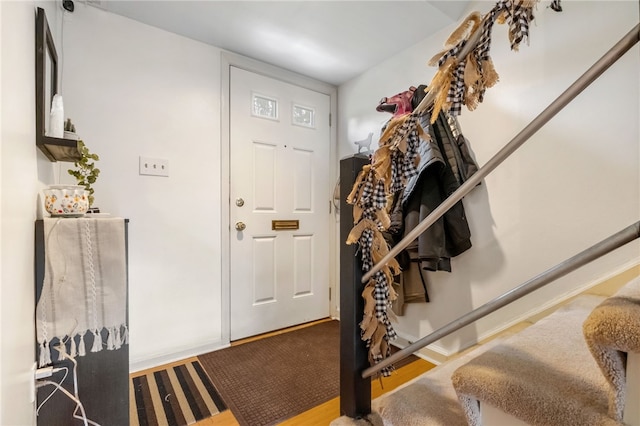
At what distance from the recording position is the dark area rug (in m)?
1.32

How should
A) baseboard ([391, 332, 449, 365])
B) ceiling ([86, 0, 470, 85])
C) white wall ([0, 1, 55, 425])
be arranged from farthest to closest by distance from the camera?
baseboard ([391, 332, 449, 365])
ceiling ([86, 0, 470, 85])
white wall ([0, 1, 55, 425])

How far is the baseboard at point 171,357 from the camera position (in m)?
1.67

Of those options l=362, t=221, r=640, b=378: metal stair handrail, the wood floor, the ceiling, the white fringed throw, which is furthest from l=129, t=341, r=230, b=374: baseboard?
the ceiling

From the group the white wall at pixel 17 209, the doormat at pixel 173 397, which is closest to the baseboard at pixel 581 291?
the doormat at pixel 173 397

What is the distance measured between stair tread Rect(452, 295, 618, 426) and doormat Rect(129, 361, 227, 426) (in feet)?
3.87

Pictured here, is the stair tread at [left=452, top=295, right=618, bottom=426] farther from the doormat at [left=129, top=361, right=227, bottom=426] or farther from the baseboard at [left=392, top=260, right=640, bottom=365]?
the doormat at [left=129, top=361, right=227, bottom=426]

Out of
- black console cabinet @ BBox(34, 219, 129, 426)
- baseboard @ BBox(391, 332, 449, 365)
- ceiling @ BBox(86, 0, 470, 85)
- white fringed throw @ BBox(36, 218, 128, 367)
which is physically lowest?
baseboard @ BBox(391, 332, 449, 365)

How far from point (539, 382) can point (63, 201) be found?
1490 millimetres

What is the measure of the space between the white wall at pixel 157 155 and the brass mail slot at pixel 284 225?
421 millimetres

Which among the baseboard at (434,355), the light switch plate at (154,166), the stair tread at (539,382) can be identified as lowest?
the baseboard at (434,355)

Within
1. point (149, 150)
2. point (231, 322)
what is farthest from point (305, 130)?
point (231, 322)

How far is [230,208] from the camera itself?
203cm

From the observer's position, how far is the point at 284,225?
224 centimetres

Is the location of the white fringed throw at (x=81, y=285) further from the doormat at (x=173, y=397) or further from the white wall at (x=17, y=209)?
the doormat at (x=173, y=397)
